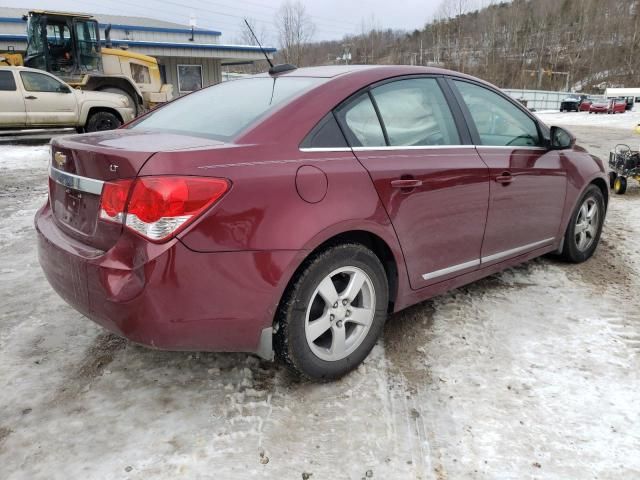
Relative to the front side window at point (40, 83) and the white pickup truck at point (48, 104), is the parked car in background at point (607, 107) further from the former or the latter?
the front side window at point (40, 83)

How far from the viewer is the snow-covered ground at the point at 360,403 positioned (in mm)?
2051

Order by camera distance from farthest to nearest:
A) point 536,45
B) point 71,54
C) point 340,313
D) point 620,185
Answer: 1. point 536,45
2. point 71,54
3. point 620,185
4. point 340,313

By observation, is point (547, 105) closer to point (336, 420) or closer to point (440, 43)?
point (440, 43)

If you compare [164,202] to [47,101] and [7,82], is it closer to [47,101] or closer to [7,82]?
[47,101]

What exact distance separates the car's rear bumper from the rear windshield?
2.08 feet

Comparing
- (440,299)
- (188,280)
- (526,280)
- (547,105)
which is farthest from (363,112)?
(547,105)

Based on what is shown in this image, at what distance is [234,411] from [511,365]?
1504mm

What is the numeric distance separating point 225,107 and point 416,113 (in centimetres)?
111

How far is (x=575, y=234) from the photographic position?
429 centimetres

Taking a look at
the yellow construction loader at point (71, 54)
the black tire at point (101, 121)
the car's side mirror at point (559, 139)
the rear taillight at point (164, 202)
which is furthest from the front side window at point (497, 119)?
the yellow construction loader at point (71, 54)

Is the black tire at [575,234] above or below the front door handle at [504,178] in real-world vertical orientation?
below

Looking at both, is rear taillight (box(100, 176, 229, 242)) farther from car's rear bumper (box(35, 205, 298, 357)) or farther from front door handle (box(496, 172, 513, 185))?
front door handle (box(496, 172, 513, 185))

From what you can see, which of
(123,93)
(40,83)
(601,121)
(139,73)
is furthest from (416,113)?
(601,121)

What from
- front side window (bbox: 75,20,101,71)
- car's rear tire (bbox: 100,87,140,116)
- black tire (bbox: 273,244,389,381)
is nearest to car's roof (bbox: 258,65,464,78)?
black tire (bbox: 273,244,389,381)
